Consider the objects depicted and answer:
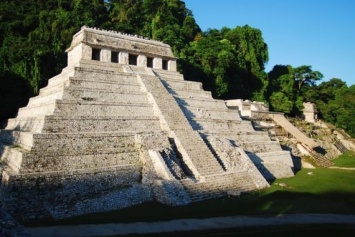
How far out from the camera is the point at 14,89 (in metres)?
30.2

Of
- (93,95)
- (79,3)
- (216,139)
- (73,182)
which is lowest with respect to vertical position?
(73,182)

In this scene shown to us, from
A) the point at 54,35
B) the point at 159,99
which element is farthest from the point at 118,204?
the point at 54,35

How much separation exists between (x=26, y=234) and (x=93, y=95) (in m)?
10.6

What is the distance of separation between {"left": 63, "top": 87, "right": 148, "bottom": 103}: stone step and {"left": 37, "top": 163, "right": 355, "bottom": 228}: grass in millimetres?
7971

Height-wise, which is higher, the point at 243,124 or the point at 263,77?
the point at 263,77

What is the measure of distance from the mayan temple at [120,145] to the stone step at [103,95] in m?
0.07

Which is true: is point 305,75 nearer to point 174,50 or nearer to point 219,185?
point 174,50

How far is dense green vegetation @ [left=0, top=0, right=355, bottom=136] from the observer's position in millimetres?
30766

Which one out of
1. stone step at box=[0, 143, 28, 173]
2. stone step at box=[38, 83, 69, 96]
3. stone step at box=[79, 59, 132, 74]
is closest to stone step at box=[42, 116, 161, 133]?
stone step at box=[0, 143, 28, 173]

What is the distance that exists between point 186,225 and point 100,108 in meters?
9.76

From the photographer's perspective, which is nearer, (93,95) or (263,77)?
(93,95)

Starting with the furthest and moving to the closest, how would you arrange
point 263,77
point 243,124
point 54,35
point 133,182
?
point 263,77 < point 54,35 < point 243,124 < point 133,182

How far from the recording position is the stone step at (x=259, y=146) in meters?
22.8

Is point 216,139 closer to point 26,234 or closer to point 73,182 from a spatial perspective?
point 73,182
